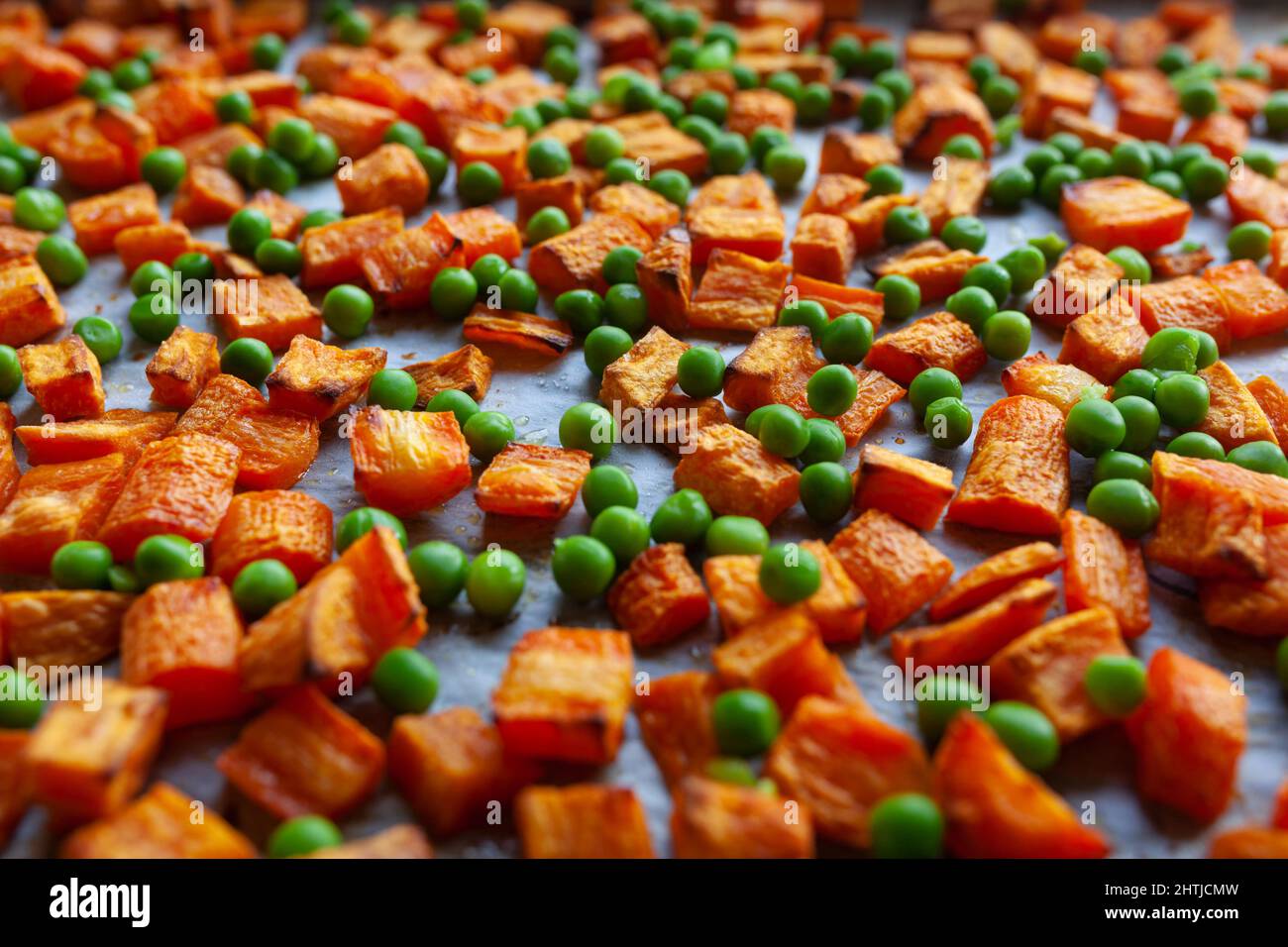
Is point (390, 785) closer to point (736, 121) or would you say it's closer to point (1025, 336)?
point (1025, 336)

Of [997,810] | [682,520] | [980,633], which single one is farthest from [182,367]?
[997,810]

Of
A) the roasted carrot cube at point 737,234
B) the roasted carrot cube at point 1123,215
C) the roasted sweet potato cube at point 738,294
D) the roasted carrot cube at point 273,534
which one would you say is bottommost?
the roasted carrot cube at point 273,534

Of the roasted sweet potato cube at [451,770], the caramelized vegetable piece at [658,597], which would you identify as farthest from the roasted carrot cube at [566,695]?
the caramelized vegetable piece at [658,597]

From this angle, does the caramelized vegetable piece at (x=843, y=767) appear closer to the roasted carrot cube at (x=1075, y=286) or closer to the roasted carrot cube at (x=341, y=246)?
the roasted carrot cube at (x=1075, y=286)

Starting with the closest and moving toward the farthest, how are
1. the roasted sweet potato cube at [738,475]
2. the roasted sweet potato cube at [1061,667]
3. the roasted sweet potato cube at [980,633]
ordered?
the roasted sweet potato cube at [1061,667] < the roasted sweet potato cube at [980,633] < the roasted sweet potato cube at [738,475]

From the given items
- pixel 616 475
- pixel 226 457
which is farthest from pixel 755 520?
pixel 226 457
